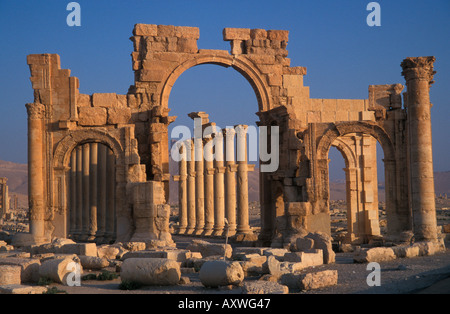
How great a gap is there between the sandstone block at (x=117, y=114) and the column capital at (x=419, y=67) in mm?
9149

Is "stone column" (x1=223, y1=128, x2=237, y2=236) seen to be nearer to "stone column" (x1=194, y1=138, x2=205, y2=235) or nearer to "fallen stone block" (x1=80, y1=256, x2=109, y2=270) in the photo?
"stone column" (x1=194, y1=138, x2=205, y2=235)

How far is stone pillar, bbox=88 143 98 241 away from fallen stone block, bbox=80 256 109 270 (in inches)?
510

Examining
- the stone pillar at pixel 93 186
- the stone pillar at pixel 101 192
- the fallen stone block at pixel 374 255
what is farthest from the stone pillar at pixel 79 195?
the fallen stone block at pixel 374 255

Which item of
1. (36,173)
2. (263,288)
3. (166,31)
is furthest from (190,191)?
(263,288)

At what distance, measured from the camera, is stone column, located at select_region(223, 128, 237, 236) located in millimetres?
29828

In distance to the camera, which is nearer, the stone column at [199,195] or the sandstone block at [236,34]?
the sandstone block at [236,34]

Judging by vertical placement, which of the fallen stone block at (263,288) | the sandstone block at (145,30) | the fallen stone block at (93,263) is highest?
the sandstone block at (145,30)

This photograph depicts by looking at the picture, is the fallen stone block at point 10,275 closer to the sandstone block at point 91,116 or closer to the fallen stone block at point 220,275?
the fallen stone block at point 220,275

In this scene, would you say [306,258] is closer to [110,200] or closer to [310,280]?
[310,280]

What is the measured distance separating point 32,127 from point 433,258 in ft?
43.0

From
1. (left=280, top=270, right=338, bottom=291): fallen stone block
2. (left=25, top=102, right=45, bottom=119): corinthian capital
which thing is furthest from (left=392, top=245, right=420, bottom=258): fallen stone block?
(left=25, top=102, right=45, bottom=119): corinthian capital

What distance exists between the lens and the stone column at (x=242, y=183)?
93.4 feet

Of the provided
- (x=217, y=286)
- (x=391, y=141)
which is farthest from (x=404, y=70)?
(x=217, y=286)

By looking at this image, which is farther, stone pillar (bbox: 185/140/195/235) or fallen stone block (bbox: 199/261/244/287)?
stone pillar (bbox: 185/140/195/235)
